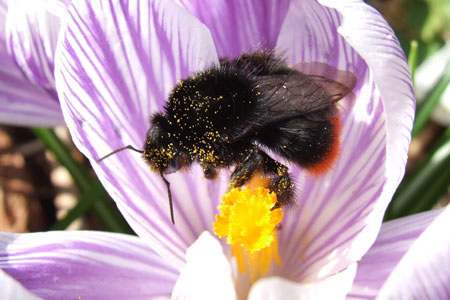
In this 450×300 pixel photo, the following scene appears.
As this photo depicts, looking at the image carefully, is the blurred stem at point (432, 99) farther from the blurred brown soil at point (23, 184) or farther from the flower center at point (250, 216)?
the blurred brown soil at point (23, 184)

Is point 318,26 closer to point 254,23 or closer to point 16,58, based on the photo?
point 254,23

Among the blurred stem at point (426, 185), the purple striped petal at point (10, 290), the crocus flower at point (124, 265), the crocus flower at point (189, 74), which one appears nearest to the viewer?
the purple striped petal at point (10, 290)

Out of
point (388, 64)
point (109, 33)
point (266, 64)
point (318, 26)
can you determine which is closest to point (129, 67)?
point (109, 33)

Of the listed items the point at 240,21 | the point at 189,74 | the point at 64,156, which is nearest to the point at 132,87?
the point at 189,74

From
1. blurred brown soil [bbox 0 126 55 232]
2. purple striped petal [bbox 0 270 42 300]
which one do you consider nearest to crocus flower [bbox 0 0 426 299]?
purple striped petal [bbox 0 270 42 300]

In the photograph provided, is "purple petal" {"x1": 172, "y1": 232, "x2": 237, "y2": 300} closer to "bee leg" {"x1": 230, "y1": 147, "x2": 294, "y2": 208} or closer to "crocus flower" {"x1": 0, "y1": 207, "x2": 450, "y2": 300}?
"crocus flower" {"x1": 0, "y1": 207, "x2": 450, "y2": 300}

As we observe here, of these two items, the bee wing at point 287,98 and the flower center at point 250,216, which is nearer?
the bee wing at point 287,98

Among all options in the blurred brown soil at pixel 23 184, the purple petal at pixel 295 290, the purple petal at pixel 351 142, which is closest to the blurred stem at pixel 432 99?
the purple petal at pixel 351 142
